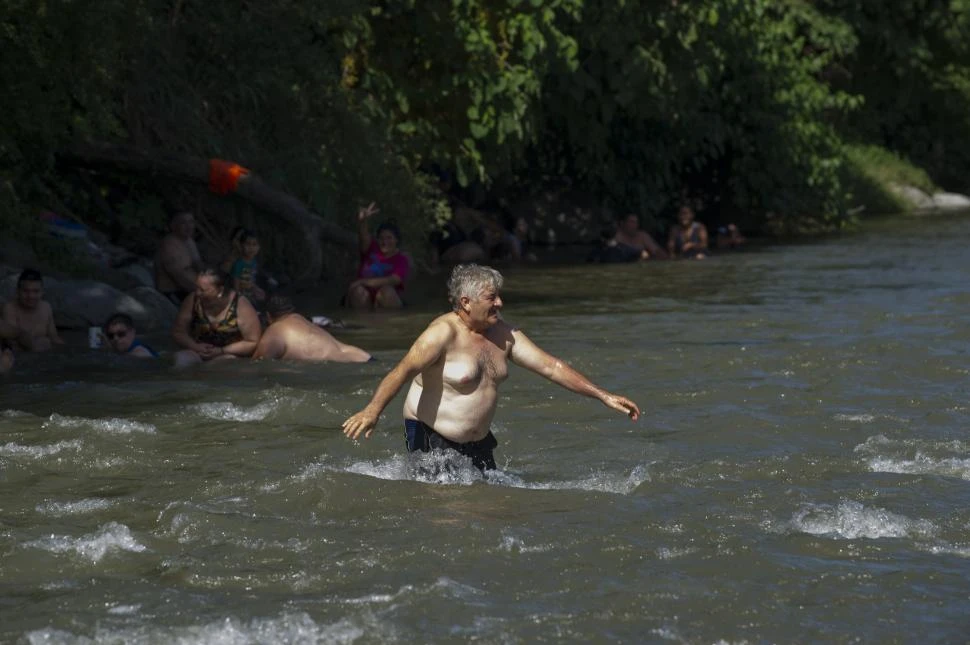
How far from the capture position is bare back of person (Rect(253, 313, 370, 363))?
1459cm

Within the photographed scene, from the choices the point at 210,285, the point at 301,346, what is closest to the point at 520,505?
the point at 301,346

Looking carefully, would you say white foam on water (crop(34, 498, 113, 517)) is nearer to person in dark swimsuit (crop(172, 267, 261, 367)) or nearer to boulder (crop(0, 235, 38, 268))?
person in dark swimsuit (crop(172, 267, 261, 367))

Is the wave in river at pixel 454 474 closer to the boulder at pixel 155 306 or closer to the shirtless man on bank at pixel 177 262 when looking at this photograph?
the boulder at pixel 155 306

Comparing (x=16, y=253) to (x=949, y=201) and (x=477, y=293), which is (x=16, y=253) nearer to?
(x=477, y=293)

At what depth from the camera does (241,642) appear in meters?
6.88

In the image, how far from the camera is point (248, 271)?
1727 centimetres

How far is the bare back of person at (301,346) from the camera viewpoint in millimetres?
14594

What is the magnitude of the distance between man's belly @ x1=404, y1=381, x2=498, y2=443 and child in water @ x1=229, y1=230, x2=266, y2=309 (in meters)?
7.49

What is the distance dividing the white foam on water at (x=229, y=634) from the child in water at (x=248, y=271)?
390 inches

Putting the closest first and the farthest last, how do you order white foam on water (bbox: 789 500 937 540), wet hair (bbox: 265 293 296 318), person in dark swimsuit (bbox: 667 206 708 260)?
white foam on water (bbox: 789 500 937 540) < wet hair (bbox: 265 293 296 318) < person in dark swimsuit (bbox: 667 206 708 260)

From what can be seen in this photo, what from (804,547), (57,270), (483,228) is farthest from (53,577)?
(483,228)

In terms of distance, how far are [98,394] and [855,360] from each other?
6134mm

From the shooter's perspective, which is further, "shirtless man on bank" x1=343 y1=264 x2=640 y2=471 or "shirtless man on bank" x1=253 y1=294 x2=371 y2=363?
"shirtless man on bank" x1=253 y1=294 x2=371 y2=363

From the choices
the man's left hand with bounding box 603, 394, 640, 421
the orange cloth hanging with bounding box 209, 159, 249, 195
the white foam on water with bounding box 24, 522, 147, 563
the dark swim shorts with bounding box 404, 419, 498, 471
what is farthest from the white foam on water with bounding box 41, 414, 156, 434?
the orange cloth hanging with bounding box 209, 159, 249, 195
